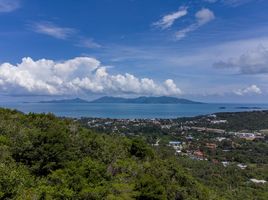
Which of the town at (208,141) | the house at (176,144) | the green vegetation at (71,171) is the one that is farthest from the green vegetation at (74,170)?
the house at (176,144)

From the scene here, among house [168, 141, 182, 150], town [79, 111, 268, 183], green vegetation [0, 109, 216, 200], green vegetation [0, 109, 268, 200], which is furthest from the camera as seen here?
house [168, 141, 182, 150]

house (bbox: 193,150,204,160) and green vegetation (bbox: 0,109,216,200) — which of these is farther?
house (bbox: 193,150,204,160)

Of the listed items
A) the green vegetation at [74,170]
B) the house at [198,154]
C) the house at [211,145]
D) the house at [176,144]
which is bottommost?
the house at [198,154]

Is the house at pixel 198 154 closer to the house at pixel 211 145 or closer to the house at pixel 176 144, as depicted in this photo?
the house at pixel 176 144

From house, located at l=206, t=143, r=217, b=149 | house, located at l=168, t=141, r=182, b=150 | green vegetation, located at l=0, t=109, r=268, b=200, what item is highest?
green vegetation, located at l=0, t=109, r=268, b=200

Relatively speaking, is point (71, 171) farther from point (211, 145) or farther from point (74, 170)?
point (211, 145)

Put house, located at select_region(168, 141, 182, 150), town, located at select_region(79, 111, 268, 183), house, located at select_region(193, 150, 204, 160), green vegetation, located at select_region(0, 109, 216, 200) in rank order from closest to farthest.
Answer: green vegetation, located at select_region(0, 109, 216, 200)
house, located at select_region(193, 150, 204, 160)
town, located at select_region(79, 111, 268, 183)
house, located at select_region(168, 141, 182, 150)

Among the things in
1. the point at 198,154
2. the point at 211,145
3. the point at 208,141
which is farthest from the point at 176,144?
the point at 198,154

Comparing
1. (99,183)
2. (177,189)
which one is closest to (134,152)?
(177,189)

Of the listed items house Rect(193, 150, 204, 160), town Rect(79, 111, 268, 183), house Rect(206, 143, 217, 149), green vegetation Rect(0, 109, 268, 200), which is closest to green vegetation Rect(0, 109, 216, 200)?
green vegetation Rect(0, 109, 268, 200)

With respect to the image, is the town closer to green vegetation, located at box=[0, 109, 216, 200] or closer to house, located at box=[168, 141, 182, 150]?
house, located at box=[168, 141, 182, 150]

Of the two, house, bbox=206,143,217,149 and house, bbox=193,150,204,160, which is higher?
house, bbox=206,143,217,149

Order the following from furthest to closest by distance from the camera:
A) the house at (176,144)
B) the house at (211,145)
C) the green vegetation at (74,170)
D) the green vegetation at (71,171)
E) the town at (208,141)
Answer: the house at (211,145), the house at (176,144), the town at (208,141), the green vegetation at (74,170), the green vegetation at (71,171)

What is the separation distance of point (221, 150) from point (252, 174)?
2039cm
